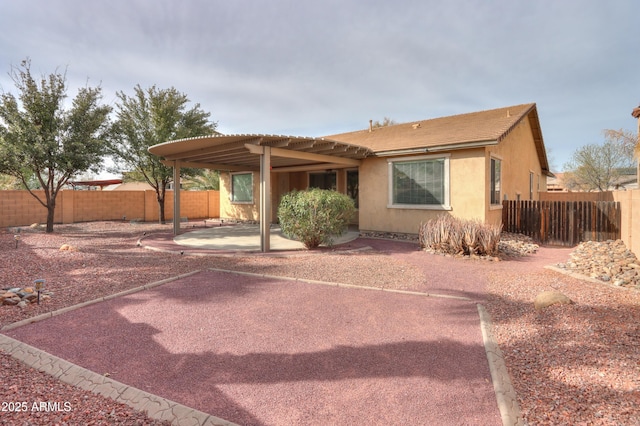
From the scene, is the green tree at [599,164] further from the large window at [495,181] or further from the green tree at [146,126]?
Result: the green tree at [146,126]

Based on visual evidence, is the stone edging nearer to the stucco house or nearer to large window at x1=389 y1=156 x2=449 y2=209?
the stucco house

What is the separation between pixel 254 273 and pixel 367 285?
7.69 feet

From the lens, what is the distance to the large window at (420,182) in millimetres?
10602

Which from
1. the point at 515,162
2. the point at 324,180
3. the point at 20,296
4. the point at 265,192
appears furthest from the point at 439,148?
the point at 20,296

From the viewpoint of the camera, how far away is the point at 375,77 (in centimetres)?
1499

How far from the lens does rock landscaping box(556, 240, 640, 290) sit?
19.1 ft

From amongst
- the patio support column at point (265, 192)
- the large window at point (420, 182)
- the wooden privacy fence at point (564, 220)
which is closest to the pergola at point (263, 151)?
the patio support column at point (265, 192)

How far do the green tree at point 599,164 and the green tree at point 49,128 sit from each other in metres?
37.4

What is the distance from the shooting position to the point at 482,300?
16.4 feet

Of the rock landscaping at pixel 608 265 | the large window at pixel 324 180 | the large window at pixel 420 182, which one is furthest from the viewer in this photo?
the large window at pixel 324 180

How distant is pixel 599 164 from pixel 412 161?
2919 cm

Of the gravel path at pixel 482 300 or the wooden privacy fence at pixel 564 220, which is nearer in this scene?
the gravel path at pixel 482 300

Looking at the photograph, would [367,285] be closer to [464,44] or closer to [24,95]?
[464,44]

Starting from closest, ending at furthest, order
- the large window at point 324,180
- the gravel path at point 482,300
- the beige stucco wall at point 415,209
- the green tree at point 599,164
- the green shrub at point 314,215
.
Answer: the gravel path at point 482,300, the green shrub at point 314,215, the beige stucco wall at point 415,209, the large window at point 324,180, the green tree at point 599,164
